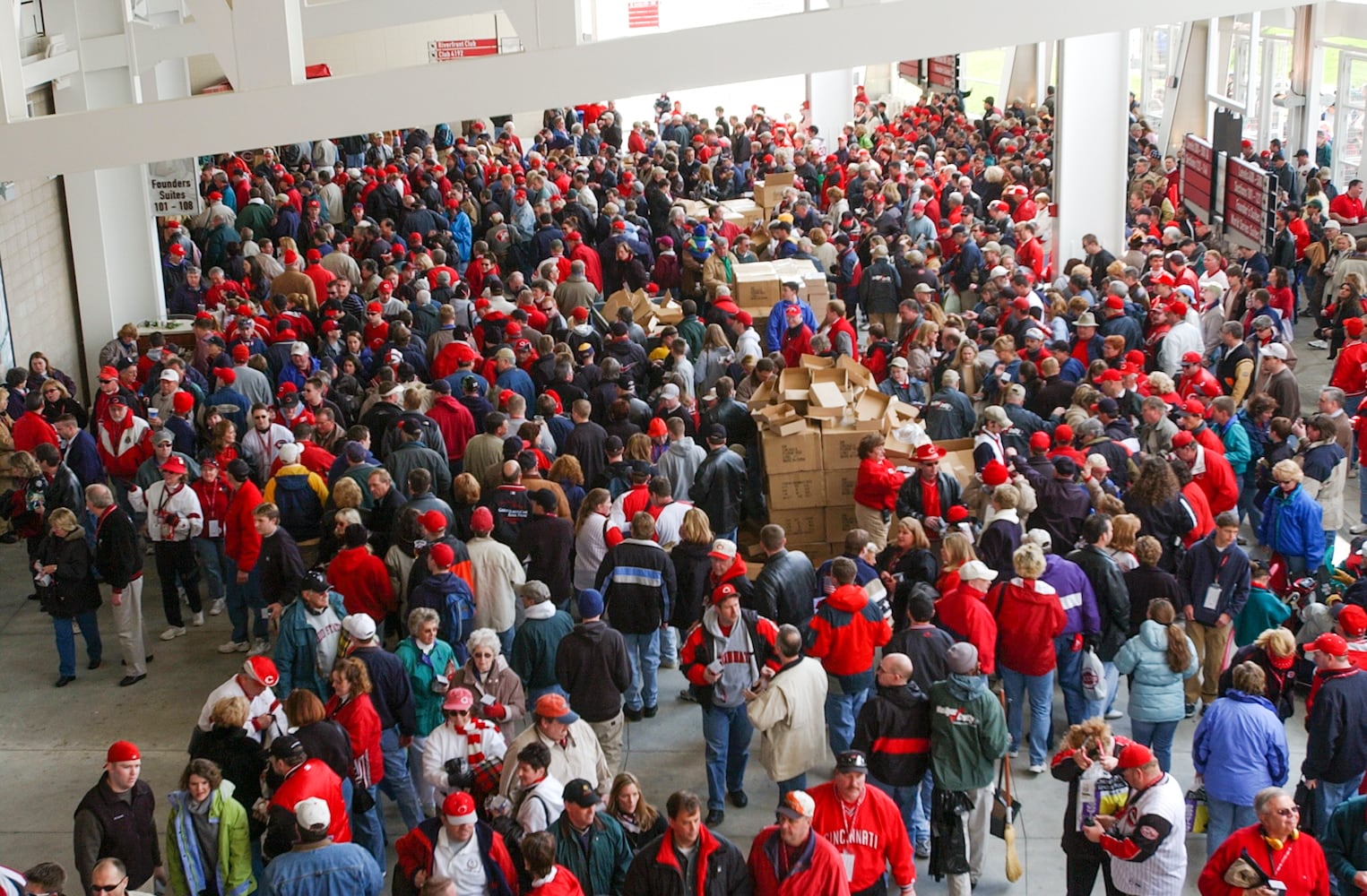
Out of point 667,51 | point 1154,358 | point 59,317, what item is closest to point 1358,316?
point 1154,358

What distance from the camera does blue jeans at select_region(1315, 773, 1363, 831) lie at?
7719 millimetres

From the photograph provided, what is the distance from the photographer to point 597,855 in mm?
6469

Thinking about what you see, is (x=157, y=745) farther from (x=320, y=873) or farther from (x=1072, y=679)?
(x=1072, y=679)

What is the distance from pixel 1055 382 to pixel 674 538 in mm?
3925

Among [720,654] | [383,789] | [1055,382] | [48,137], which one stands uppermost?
[48,137]

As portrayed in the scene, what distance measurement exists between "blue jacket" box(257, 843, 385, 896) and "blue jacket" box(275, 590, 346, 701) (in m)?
2.11

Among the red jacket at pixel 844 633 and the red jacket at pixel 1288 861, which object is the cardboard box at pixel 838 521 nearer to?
the red jacket at pixel 844 633

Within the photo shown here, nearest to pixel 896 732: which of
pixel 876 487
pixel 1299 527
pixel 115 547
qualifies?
pixel 876 487

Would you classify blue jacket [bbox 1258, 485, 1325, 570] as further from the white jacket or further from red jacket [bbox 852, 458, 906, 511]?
the white jacket

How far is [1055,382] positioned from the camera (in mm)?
11953

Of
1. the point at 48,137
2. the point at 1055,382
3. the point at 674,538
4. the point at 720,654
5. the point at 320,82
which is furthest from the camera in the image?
the point at 1055,382

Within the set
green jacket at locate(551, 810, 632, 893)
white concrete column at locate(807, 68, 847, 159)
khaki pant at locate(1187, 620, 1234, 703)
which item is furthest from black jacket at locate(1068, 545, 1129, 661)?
white concrete column at locate(807, 68, 847, 159)

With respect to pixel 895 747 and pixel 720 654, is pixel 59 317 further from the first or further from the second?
pixel 895 747

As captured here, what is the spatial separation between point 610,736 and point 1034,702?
2454 mm
